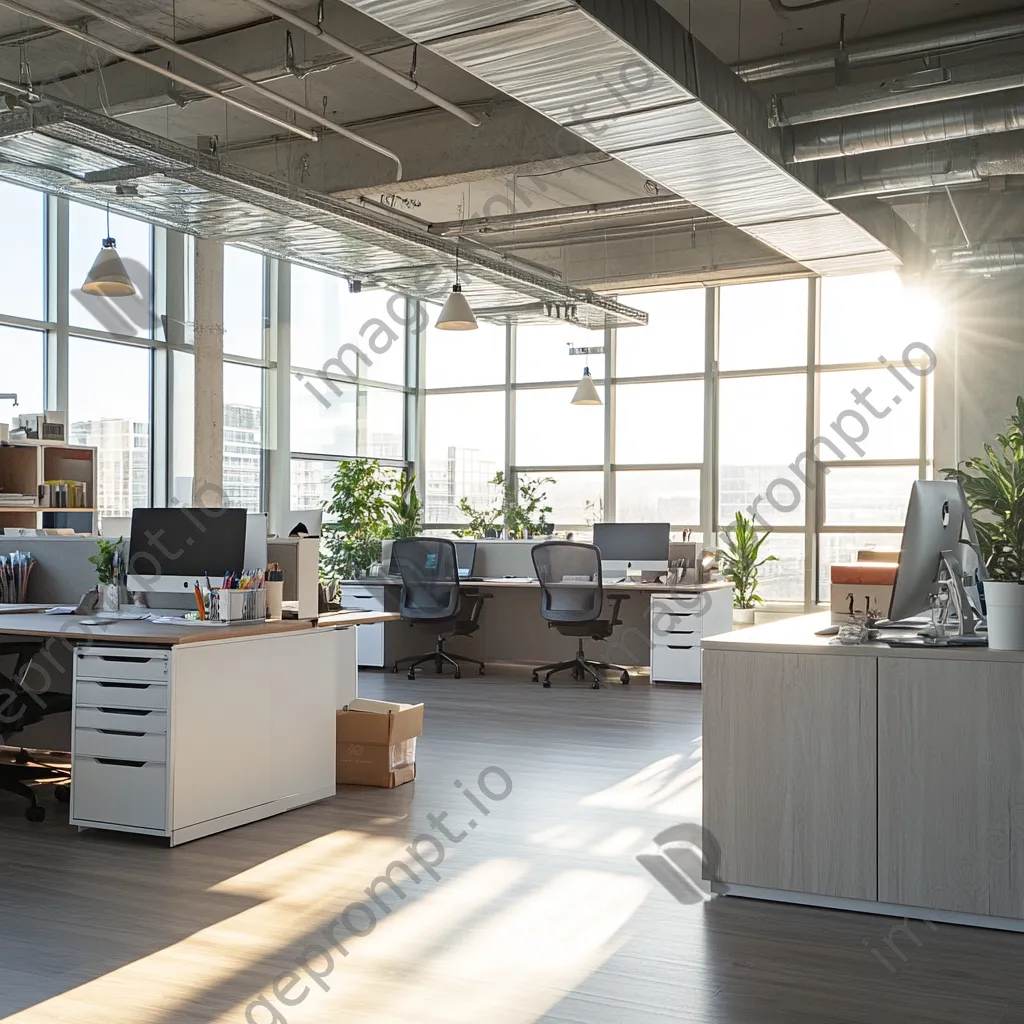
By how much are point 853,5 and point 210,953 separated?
17.9 feet

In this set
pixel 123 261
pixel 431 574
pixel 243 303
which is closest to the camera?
pixel 431 574

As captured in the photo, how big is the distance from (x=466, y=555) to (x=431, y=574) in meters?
0.83

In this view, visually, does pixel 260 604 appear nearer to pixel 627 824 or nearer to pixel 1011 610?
pixel 627 824

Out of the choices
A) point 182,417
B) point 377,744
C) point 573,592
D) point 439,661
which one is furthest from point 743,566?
point 377,744

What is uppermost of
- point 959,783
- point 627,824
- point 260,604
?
point 260,604

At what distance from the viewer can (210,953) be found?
2.95m

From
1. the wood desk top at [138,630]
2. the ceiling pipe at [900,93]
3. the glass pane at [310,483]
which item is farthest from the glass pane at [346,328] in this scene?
the wood desk top at [138,630]

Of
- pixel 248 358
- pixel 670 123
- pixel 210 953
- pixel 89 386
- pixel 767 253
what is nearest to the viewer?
pixel 210 953

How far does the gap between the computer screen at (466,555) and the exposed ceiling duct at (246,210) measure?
2.05 m

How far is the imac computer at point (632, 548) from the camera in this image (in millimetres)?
8633

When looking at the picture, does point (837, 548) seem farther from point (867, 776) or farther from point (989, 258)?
point (867, 776)

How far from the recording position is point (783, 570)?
11.2 metres

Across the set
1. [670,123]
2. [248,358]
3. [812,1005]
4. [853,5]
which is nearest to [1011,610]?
[812,1005]

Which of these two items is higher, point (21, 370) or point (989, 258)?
point (989, 258)
